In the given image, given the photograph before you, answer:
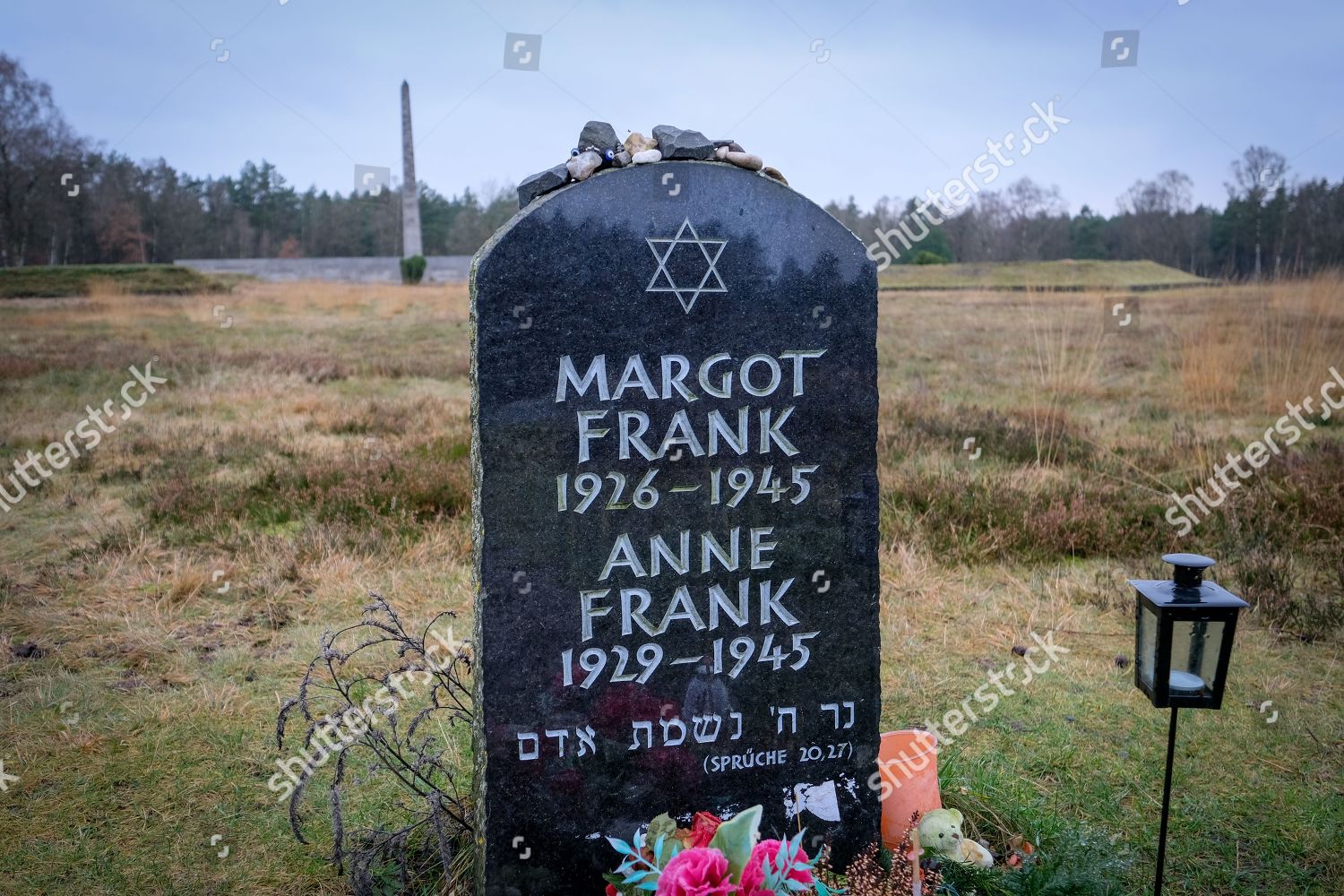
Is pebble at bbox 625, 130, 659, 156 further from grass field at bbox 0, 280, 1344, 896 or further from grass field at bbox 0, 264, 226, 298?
grass field at bbox 0, 264, 226, 298

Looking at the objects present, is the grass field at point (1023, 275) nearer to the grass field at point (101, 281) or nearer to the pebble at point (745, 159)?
the grass field at point (101, 281)

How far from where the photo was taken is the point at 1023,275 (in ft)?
100

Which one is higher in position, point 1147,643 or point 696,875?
point 1147,643

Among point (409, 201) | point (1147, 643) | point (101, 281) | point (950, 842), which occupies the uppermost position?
point (409, 201)

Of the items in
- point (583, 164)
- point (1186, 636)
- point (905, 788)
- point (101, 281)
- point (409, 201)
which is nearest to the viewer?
point (583, 164)

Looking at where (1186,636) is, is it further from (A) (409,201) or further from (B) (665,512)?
(A) (409,201)

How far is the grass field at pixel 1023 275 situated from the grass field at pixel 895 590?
678 inches

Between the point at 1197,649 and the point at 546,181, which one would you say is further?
the point at 1197,649

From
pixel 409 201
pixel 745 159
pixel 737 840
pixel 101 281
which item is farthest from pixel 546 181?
pixel 409 201

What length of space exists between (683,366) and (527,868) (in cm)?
149

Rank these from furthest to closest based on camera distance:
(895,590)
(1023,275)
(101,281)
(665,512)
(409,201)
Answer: (409,201)
(1023,275)
(101,281)
(895,590)
(665,512)

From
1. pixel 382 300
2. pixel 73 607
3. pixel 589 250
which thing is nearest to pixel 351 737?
pixel 589 250

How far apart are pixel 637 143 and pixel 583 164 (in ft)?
0.64

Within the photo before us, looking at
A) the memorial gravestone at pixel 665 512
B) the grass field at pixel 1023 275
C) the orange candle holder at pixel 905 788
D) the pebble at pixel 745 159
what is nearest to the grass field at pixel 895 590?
the orange candle holder at pixel 905 788
